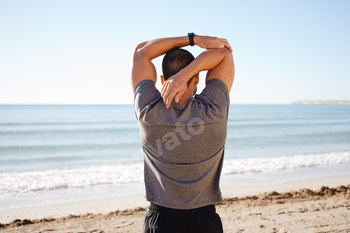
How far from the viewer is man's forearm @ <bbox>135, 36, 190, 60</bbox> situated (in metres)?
1.38

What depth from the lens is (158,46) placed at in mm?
1377

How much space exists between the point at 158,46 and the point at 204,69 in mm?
282

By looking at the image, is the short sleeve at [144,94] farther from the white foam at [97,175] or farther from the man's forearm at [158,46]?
the white foam at [97,175]

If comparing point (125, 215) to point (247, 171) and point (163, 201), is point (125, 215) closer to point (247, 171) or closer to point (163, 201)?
point (163, 201)

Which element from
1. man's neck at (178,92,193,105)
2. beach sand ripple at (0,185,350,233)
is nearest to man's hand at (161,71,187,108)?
man's neck at (178,92,193,105)

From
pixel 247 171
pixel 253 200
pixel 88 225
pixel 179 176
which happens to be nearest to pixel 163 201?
pixel 179 176

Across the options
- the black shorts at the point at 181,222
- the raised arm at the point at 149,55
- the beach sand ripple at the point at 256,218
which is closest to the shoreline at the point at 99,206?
the beach sand ripple at the point at 256,218

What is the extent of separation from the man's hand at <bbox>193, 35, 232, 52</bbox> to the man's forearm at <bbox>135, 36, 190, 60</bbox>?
0.07m

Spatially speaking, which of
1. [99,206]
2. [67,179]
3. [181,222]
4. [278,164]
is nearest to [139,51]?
[181,222]

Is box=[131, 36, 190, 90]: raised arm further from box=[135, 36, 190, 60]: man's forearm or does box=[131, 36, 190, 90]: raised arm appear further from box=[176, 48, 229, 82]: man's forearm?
box=[176, 48, 229, 82]: man's forearm

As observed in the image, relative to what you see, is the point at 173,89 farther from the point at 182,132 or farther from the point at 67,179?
the point at 67,179

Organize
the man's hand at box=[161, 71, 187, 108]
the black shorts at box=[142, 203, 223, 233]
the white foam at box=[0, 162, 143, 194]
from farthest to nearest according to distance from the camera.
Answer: the white foam at box=[0, 162, 143, 194] < the black shorts at box=[142, 203, 223, 233] < the man's hand at box=[161, 71, 187, 108]

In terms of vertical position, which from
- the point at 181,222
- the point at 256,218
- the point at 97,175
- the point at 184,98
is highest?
the point at 184,98

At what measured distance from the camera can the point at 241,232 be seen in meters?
3.77
